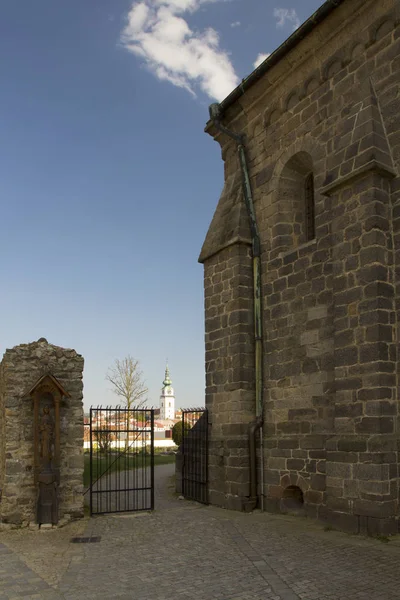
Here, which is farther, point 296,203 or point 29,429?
point 296,203

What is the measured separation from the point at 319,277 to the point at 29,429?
5248 mm

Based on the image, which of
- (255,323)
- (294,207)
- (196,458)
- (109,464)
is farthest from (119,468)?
(109,464)

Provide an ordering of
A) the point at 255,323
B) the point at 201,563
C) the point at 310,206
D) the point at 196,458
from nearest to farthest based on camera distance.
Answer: the point at 201,563
the point at 310,206
the point at 255,323
the point at 196,458

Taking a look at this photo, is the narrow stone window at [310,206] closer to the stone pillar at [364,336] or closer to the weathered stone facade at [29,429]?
the stone pillar at [364,336]

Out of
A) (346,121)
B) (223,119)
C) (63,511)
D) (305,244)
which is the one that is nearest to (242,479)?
(63,511)

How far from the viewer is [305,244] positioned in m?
9.62

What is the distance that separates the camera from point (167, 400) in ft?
473

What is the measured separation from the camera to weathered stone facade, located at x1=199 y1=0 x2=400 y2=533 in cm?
779

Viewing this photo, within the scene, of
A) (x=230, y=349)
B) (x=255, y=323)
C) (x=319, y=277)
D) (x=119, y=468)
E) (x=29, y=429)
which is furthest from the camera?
(x=119, y=468)

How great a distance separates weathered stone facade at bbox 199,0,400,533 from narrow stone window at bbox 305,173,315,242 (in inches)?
2.9

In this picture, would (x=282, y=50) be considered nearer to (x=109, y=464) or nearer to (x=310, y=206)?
(x=310, y=206)

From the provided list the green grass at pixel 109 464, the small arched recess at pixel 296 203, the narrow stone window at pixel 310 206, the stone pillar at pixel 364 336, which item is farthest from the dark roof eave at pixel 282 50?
the green grass at pixel 109 464

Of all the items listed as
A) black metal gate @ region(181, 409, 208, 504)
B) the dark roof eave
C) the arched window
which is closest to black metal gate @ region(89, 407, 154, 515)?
black metal gate @ region(181, 409, 208, 504)

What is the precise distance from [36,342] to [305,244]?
15.5ft
